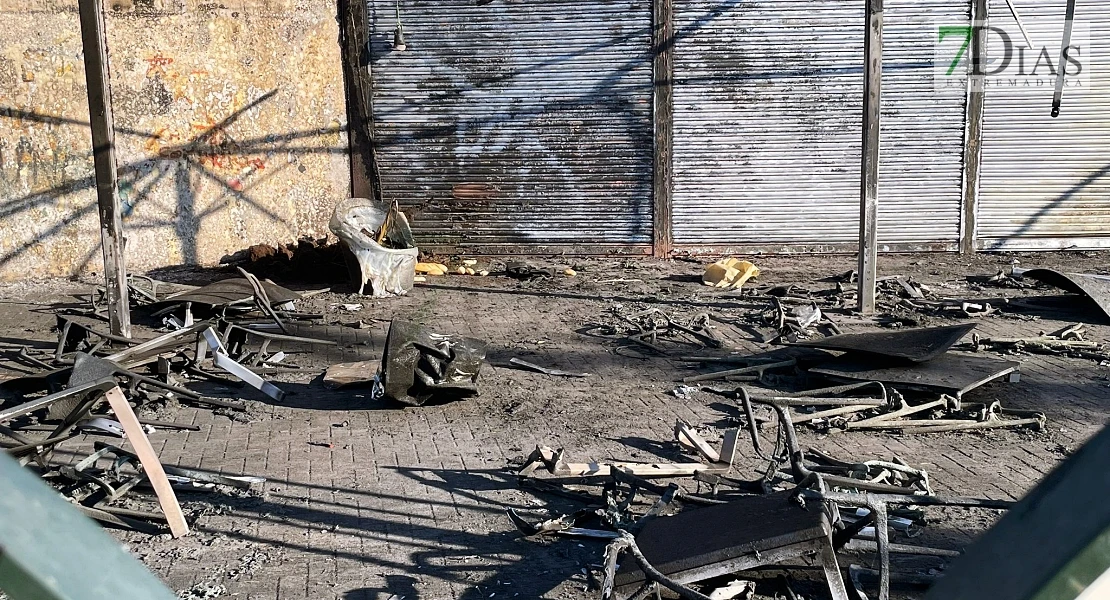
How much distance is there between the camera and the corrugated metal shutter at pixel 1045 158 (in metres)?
13.0

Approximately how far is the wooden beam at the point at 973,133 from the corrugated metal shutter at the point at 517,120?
4.49 metres

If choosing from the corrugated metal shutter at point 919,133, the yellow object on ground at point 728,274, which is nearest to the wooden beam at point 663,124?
the yellow object on ground at point 728,274

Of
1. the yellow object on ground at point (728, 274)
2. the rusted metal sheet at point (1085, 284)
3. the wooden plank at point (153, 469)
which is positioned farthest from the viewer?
the yellow object on ground at point (728, 274)

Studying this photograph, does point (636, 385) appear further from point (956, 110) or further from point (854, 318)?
point (956, 110)

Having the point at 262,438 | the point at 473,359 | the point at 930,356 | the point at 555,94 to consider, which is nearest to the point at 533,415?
the point at 473,359

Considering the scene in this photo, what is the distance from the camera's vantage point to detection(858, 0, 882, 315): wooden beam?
31.0 ft

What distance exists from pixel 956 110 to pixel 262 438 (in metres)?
10.9

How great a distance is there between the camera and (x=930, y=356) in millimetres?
6961

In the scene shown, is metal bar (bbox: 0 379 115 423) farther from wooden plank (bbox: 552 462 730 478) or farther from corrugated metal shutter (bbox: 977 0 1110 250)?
corrugated metal shutter (bbox: 977 0 1110 250)

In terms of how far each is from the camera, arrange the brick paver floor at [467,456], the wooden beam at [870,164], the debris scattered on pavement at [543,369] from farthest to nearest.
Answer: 1. the wooden beam at [870,164]
2. the debris scattered on pavement at [543,369]
3. the brick paver floor at [467,456]

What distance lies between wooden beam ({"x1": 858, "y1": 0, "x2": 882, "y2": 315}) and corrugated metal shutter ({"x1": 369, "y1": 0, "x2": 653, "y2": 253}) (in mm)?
4060

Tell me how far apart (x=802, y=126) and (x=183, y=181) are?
8570 mm

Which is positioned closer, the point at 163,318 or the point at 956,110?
the point at 163,318

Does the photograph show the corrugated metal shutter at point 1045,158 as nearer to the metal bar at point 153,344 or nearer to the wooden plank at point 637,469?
the wooden plank at point 637,469
